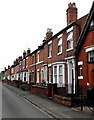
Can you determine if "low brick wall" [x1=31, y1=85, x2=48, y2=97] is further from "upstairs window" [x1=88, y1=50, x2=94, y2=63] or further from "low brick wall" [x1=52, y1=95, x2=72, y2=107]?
"upstairs window" [x1=88, y1=50, x2=94, y2=63]

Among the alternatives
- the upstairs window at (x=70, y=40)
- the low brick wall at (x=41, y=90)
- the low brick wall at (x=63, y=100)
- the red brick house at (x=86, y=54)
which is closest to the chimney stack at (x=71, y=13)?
the upstairs window at (x=70, y=40)

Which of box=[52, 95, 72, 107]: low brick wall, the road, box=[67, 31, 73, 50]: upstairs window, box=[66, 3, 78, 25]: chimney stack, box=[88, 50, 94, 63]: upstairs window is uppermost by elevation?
box=[66, 3, 78, 25]: chimney stack

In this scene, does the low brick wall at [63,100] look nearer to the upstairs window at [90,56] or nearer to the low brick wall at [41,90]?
the upstairs window at [90,56]

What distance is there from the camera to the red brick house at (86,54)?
15.9 meters

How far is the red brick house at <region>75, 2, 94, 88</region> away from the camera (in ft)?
52.3

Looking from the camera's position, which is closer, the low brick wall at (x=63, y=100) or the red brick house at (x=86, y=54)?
the low brick wall at (x=63, y=100)

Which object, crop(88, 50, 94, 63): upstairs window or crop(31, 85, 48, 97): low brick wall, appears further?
crop(31, 85, 48, 97): low brick wall

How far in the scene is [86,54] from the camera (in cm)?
1670

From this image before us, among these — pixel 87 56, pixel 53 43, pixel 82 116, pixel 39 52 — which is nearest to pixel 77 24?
pixel 87 56

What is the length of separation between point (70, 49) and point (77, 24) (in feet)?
7.33

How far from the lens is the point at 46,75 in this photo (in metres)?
27.1

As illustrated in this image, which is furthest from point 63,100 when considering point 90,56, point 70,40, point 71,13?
point 71,13

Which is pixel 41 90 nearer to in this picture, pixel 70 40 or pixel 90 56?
pixel 70 40

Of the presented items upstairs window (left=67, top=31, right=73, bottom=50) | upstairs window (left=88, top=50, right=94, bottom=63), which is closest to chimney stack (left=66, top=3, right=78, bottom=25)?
upstairs window (left=67, top=31, right=73, bottom=50)
